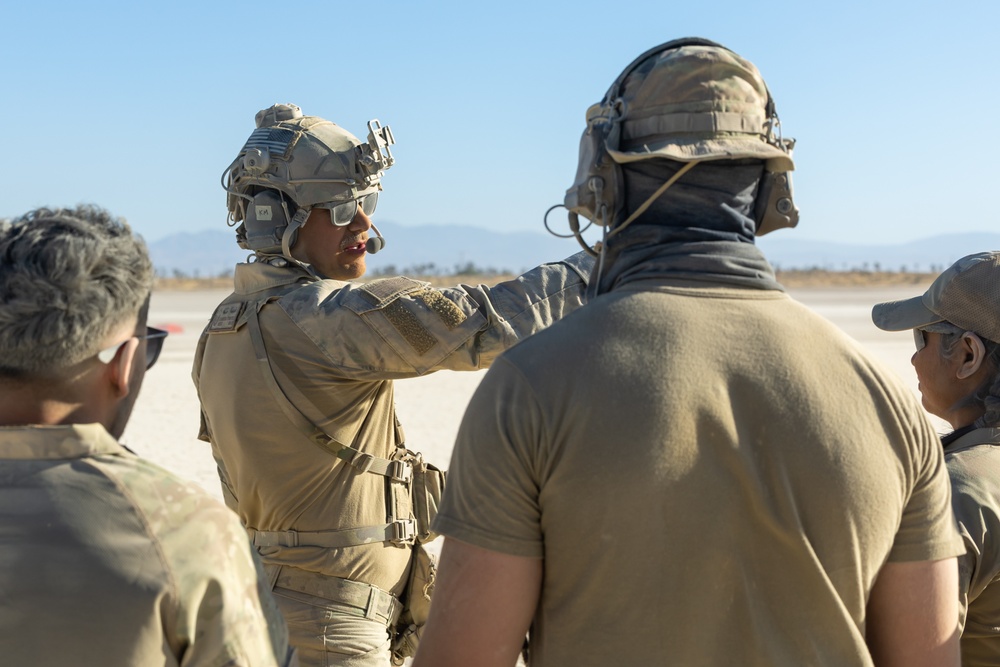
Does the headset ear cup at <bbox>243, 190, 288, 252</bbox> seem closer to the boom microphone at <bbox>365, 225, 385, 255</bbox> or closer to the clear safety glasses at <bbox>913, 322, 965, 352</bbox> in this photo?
the boom microphone at <bbox>365, 225, 385, 255</bbox>

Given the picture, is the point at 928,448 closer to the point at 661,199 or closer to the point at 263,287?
the point at 661,199

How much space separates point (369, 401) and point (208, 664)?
2.03 m

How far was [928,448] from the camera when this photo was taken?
2260 millimetres

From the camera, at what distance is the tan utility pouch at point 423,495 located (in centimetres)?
409

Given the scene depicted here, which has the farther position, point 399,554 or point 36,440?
point 399,554

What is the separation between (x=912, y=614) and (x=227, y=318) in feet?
8.68

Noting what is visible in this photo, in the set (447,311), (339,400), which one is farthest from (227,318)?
(447,311)

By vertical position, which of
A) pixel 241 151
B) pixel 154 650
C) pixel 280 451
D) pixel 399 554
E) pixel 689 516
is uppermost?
pixel 241 151

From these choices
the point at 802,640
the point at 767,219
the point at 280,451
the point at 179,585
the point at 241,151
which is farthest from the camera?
the point at 241,151

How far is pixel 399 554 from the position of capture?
4.02 metres

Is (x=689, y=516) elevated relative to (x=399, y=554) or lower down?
elevated

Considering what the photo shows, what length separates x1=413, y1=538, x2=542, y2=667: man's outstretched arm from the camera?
2.11 meters

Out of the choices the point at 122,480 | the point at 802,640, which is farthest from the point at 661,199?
the point at 122,480

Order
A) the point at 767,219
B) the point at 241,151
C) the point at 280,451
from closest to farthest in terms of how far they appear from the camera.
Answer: the point at 767,219, the point at 280,451, the point at 241,151
